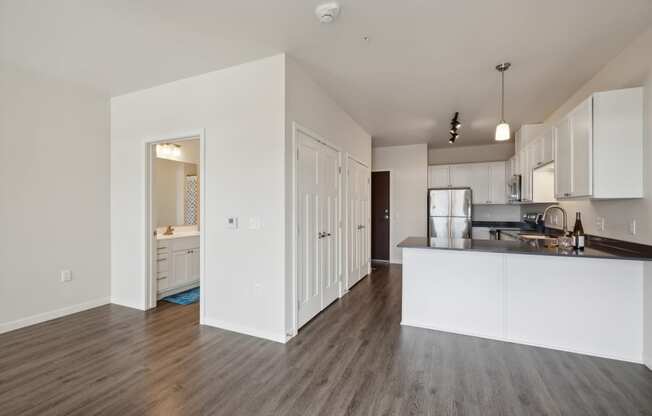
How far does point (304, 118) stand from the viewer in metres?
3.12

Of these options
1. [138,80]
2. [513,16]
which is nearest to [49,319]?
[138,80]

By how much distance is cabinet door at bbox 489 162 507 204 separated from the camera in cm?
611

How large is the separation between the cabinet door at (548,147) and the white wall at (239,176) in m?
3.25

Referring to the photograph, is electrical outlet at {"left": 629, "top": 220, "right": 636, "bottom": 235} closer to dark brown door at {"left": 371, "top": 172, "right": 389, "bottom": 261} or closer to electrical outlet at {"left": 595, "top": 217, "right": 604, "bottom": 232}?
electrical outlet at {"left": 595, "top": 217, "right": 604, "bottom": 232}

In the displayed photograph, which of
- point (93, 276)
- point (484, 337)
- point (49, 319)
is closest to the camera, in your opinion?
point (484, 337)

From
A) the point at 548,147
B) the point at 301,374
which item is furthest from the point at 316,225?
the point at 548,147

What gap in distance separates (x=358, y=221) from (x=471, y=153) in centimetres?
379

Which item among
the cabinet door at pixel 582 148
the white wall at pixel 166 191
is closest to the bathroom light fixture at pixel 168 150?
the white wall at pixel 166 191

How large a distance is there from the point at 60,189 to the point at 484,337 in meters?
5.01

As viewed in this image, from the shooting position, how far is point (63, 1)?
2051 millimetres

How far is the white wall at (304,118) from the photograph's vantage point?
9.21 ft

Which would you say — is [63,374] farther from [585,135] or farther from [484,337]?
[585,135]

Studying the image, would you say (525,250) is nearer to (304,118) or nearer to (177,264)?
(304,118)

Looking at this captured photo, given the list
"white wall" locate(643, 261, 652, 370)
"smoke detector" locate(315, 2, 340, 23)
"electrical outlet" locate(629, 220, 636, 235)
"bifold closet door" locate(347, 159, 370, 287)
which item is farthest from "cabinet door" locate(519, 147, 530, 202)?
"smoke detector" locate(315, 2, 340, 23)
